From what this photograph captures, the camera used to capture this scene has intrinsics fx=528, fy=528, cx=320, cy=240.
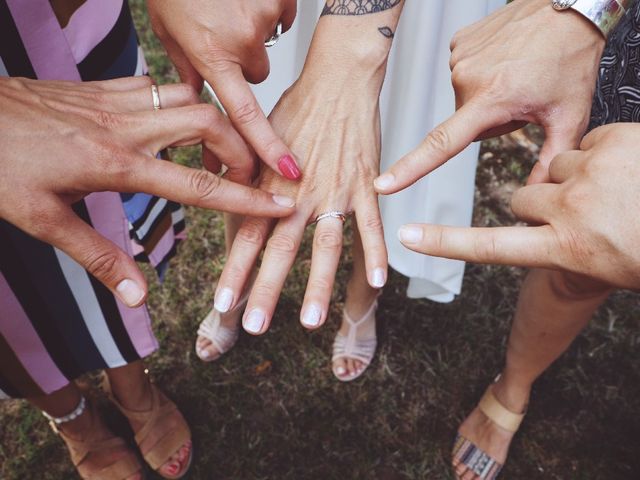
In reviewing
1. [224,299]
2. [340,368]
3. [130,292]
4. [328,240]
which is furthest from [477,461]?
[130,292]

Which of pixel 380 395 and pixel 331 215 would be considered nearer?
pixel 331 215

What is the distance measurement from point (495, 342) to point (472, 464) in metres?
0.58

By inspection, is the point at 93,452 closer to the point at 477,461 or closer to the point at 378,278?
the point at 378,278

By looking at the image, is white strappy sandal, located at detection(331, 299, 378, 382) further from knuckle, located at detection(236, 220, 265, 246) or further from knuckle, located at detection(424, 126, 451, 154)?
knuckle, located at detection(424, 126, 451, 154)

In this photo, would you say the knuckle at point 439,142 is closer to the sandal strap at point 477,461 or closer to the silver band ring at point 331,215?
the silver band ring at point 331,215

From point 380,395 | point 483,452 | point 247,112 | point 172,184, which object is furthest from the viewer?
point 380,395

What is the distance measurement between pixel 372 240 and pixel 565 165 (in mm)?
520

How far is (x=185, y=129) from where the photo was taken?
4.12 feet

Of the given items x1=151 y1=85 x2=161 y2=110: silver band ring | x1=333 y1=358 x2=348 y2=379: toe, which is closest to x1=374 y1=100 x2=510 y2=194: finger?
x1=151 y1=85 x2=161 y2=110: silver band ring

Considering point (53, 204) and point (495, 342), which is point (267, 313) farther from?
point (495, 342)

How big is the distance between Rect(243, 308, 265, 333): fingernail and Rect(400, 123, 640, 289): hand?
415 mm

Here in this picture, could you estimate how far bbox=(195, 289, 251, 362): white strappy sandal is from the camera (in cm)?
236

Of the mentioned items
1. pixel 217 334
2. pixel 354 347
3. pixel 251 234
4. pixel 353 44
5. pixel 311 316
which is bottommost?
pixel 354 347

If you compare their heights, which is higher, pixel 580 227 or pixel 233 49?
pixel 233 49
